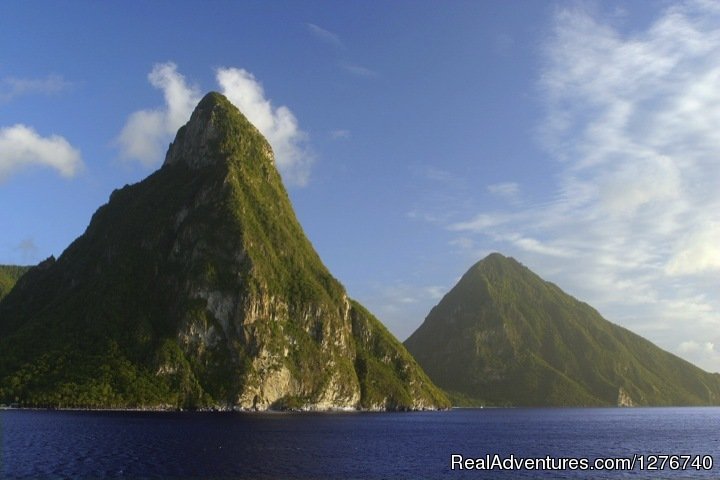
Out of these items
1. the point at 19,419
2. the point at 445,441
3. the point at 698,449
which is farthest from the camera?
the point at 19,419

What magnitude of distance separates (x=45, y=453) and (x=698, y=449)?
4843 inches

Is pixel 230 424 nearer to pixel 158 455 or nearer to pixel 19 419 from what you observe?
pixel 19 419

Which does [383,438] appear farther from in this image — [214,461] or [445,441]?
[214,461]

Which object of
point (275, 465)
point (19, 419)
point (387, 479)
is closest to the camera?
point (387, 479)

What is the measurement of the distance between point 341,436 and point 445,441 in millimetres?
23830

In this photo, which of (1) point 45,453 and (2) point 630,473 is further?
(1) point 45,453

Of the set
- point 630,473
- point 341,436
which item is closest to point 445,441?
point 341,436

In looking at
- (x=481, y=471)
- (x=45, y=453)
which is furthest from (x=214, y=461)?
(x=481, y=471)

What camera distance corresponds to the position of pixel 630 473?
314 ft

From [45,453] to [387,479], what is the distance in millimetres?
52877

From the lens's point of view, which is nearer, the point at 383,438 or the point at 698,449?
the point at 698,449

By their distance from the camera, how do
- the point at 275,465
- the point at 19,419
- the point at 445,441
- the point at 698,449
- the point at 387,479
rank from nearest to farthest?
the point at 387,479
the point at 275,465
the point at 698,449
the point at 445,441
the point at 19,419

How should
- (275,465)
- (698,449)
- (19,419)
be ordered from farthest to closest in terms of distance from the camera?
(19,419)
(698,449)
(275,465)

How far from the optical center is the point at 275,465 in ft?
330
